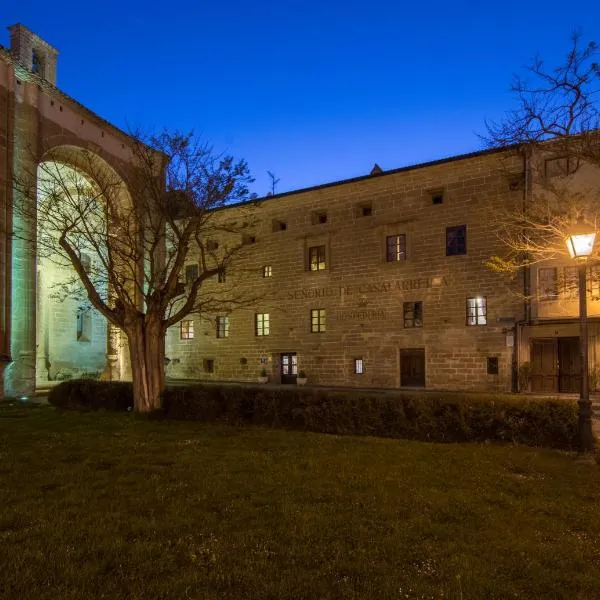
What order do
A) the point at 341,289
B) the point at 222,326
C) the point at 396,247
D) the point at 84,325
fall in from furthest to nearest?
the point at 84,325
the point at 222,326
the point at 341,289
the point at 396,247

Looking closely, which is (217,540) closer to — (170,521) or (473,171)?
(170,521)

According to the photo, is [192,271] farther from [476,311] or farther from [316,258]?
[476,311]

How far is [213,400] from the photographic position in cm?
1227

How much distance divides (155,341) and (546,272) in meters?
15.8

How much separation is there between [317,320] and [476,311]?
7.84 m

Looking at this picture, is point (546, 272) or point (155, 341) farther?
point (546, 272)

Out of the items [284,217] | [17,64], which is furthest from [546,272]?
[17,64]

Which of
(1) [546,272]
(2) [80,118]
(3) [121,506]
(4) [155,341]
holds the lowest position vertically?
(3) [121,506]

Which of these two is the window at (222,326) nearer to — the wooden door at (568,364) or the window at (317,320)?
the window at (317,320)

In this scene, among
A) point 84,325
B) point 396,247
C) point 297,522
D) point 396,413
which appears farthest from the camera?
point 84,325

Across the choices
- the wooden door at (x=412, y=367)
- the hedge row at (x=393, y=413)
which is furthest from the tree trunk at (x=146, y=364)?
the wooden door at (x=412, y=367)

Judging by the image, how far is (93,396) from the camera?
577 inches

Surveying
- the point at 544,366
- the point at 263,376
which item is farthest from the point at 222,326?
the point at 544,366

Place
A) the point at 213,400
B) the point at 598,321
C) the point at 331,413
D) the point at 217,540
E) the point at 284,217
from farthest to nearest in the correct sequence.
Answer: the point at 284,217, the point at 598,321, the point at 213,400, the point at 331,413, the point at 217,540
